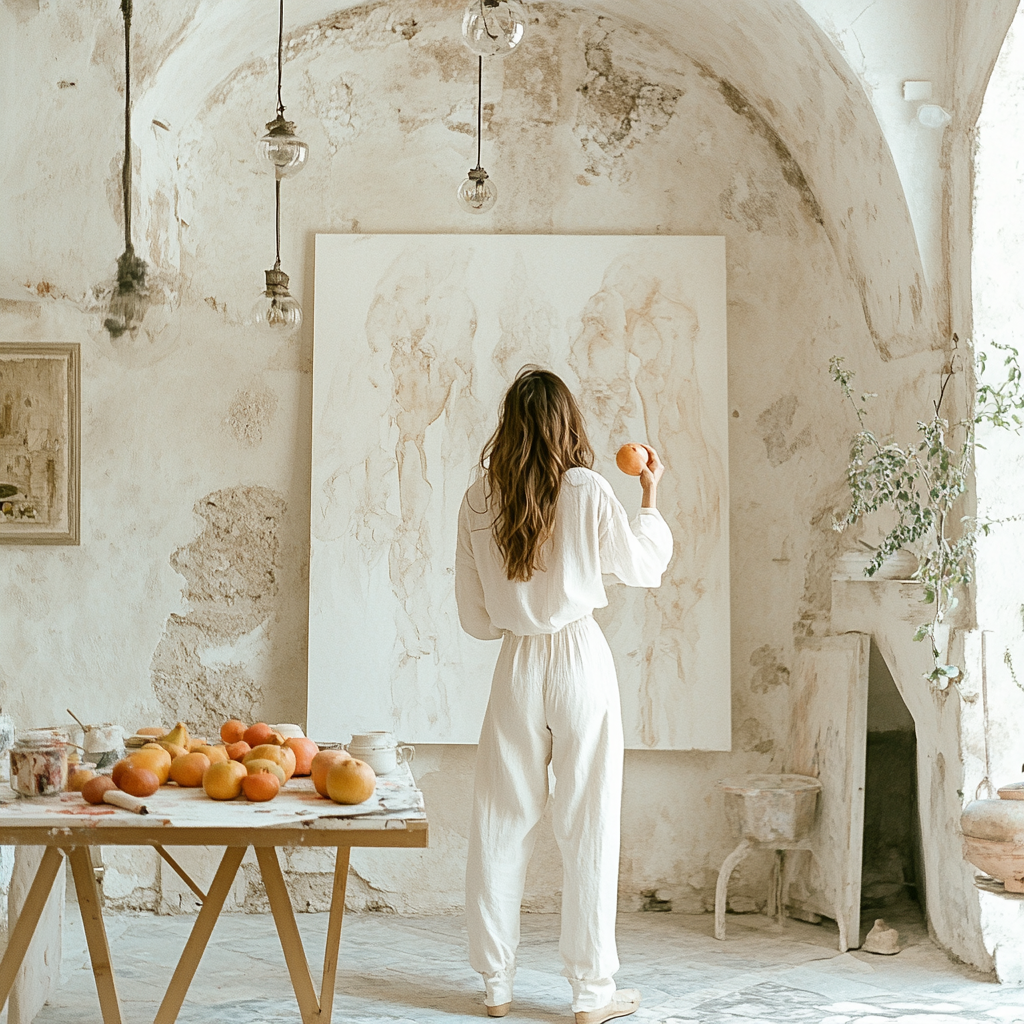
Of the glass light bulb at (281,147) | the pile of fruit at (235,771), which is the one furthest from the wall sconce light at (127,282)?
the pile of fruit at (235,771)

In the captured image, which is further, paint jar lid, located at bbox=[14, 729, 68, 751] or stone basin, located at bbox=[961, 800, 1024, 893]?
stone basin, located at bbox=[961, 800, 1024, 893]

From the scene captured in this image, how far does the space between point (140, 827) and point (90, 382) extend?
9.34 ft

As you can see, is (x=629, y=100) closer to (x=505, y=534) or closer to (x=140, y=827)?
(x=505, y=534)

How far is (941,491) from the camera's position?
148 inches

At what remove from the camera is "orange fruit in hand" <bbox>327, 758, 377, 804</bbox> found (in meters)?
2.44

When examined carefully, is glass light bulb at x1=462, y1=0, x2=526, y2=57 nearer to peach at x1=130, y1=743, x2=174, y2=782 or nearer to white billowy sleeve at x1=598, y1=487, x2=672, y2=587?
white billowy sleeve at x1=598, y1=487, x2=672, y2=587

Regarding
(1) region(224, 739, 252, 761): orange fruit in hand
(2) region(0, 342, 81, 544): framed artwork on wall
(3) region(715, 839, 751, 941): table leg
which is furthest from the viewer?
(2) region(0, 342, 81, 544): framed artwork on wall

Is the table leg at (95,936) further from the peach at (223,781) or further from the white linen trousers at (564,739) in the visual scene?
the white linen trousers at (564,739)

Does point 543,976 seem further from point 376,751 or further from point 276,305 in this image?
point 276,305

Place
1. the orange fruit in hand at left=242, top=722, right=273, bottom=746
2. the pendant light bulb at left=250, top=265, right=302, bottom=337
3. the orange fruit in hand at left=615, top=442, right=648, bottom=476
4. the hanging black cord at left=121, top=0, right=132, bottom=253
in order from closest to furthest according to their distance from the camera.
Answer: the orange fruit in hand at left=242, top=722, right=273, bottom=746
the orange fruit in hand at left=615, top=442, right=648, bottom=476
the pendant light bulb at left=250, top=265, right=302, bottom=337
the hanging black cord at left=121, top=0, right=132, bottom=253

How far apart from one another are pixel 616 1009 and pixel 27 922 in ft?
5.57

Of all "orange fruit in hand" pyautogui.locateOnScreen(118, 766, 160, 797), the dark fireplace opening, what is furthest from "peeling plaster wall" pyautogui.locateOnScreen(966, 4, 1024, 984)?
"orange fruit in hand" pyautogui.locateOnScreen(118, 766, 160, 797)

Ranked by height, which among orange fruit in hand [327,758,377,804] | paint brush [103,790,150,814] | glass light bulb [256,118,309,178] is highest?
glass light bulb [256,118,309,178]

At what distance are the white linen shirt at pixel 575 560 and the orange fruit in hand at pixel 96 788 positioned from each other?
1.29 m
